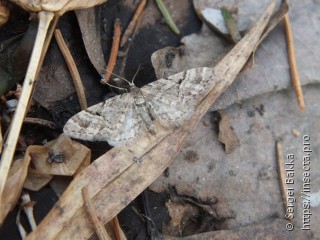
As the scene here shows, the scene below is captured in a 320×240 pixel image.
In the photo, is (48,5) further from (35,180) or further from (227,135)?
(227,135)

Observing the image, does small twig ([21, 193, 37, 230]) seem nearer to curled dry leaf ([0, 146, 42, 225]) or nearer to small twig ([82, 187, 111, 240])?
curled dry leaf ([0, 146, 42, 225])

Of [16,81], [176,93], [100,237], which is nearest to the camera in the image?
[100,237]

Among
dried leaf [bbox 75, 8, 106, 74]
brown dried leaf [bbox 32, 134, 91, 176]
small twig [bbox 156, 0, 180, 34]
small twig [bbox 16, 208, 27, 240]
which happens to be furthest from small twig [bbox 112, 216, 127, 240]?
small twig [bbox 156, 0, 180, 34]

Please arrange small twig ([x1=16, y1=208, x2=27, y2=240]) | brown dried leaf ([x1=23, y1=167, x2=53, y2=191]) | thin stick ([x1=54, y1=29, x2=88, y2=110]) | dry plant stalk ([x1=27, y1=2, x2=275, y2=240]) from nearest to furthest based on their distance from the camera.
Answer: dry plant stalk ([x1=27, y1=2, x2=275, y2=240]), small twig ([x1=16, y1=208, x2=27, y2=240]), brown dried leaf ([x1=23, y1=167, x2=53, y2=191]), thin stick ([x1=54, y1=29, x2=88, y2=110])

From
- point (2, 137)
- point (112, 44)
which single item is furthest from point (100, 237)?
point (112, 44)

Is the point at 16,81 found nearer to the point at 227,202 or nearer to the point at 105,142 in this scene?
the point at 105,142

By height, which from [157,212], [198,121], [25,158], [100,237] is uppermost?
[25,158]

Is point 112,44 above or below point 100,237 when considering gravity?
above
